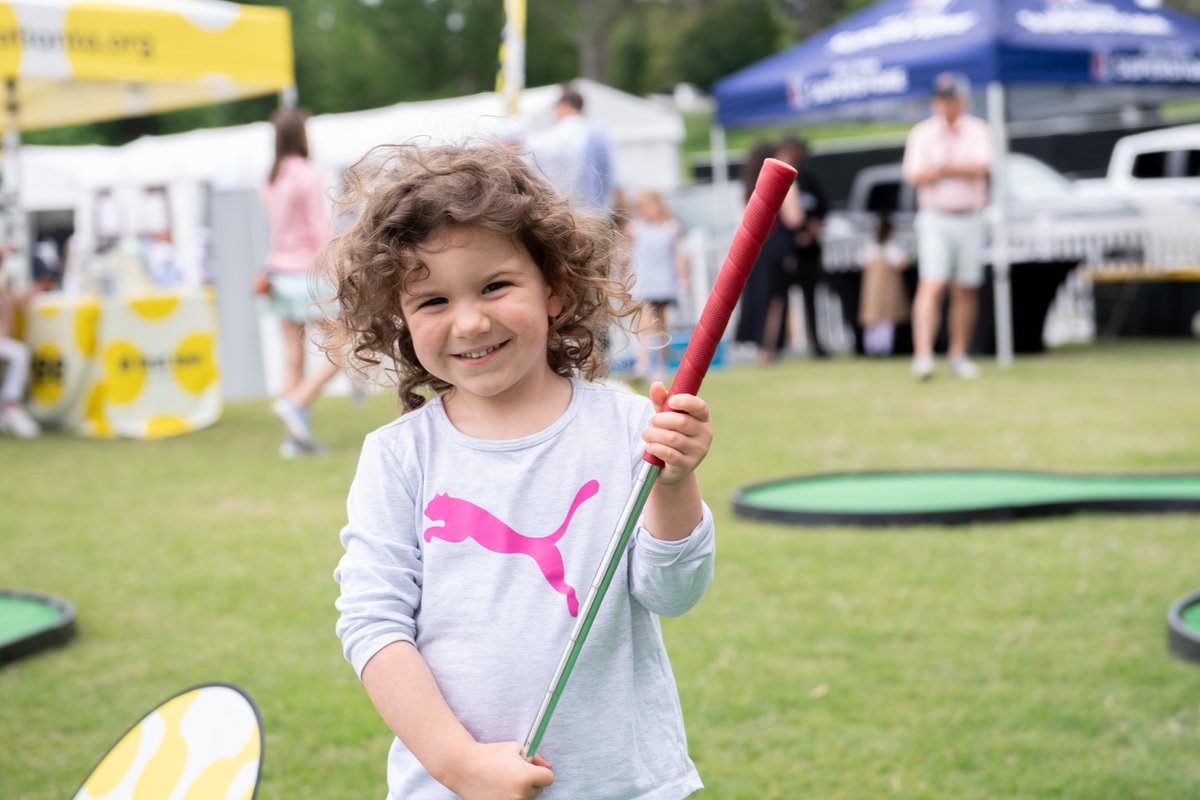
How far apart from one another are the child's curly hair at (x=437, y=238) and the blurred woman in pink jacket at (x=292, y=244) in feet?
16.8

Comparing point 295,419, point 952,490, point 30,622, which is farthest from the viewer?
point 295,419

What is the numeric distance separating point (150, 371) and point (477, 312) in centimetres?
756

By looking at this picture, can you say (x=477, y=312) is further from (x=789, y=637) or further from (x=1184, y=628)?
(x=1184, y=628)

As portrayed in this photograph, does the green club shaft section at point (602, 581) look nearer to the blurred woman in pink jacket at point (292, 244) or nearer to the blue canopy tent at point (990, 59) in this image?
the blurred woman in pink jacket at point (292, 244)

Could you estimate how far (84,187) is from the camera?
20016mm

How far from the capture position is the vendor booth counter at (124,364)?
342 inches

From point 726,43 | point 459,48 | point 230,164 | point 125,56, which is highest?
point 459,48

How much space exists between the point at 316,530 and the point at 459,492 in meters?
3.56

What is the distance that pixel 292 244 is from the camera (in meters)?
7.11

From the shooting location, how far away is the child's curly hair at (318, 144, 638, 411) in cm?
171

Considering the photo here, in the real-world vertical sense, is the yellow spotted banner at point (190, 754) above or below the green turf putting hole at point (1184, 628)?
above

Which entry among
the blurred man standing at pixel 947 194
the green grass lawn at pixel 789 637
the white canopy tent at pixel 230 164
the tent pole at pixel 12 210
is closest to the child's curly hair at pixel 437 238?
the green grass lawn at pixel 789 637

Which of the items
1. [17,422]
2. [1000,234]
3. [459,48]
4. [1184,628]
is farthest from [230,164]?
[459,48]

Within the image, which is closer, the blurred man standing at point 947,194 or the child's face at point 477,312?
the child's face at point 477,312
